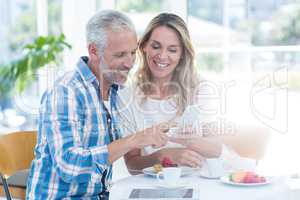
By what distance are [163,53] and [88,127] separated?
2.33 feet

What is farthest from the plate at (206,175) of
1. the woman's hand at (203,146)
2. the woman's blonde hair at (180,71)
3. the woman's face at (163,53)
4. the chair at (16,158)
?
the chair at (16,158)

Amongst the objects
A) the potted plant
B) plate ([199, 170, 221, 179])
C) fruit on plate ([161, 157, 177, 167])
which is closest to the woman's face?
fruit on plate ([161, 157, 177, 167])

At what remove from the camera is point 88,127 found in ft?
5.90

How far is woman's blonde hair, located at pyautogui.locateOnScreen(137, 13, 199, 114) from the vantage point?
93.8 inches

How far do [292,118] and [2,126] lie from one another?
7.01ft

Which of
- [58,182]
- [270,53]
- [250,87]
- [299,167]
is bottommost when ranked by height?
[299,167]

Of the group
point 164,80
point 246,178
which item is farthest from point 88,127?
point 164,80

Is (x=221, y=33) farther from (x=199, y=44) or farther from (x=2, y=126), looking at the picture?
(x=2, y=126)

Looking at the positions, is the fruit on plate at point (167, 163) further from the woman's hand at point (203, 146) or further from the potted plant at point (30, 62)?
the potted plant at point (30, 62)

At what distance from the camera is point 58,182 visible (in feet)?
5.85

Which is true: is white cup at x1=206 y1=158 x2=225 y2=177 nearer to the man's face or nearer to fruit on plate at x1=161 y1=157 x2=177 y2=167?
fruit on plate at x1=161 y1=157 x2=177 y2=167

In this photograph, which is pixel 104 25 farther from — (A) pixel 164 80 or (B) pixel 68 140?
(A) pixel 164 80

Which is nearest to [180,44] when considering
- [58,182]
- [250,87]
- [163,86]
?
[163,86]

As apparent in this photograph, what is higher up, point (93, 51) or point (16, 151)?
point (93, 51)
